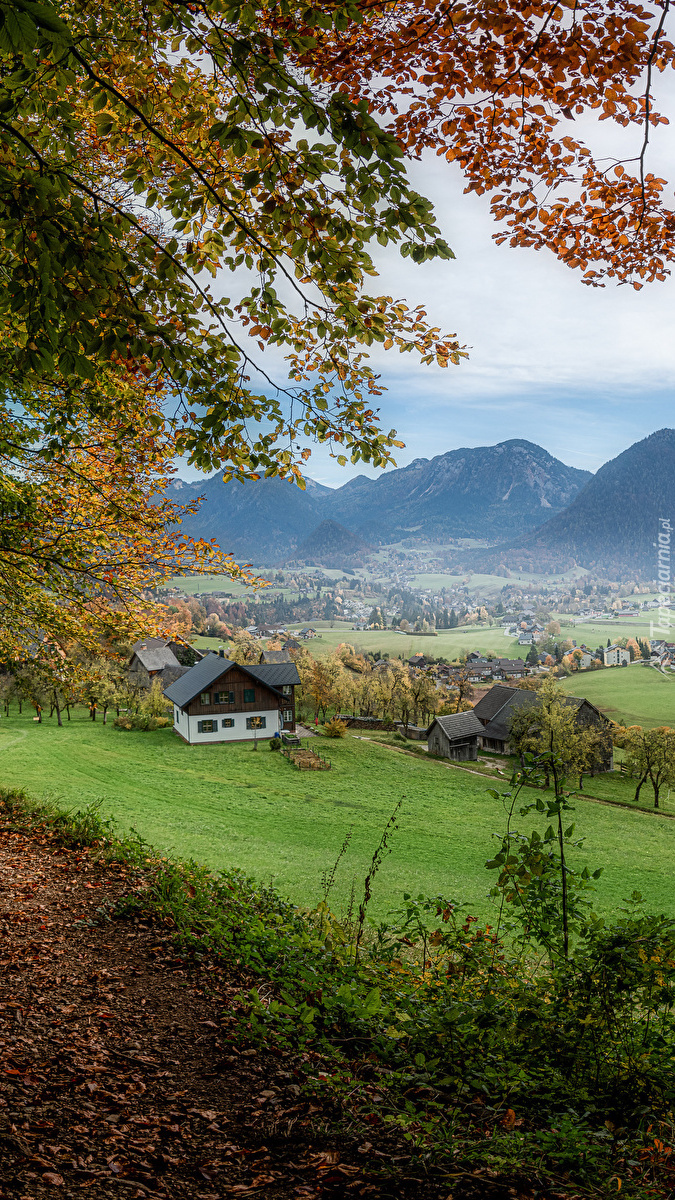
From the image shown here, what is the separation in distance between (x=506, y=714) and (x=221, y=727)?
22304 millimetres

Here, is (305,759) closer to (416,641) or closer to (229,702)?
(229,702)

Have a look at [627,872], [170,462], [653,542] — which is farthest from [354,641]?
[653,542]

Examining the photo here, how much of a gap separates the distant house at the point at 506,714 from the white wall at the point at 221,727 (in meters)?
16.2

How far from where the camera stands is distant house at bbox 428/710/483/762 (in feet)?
133

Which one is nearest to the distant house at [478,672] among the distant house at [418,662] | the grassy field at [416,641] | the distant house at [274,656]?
the distant house at [418,662]

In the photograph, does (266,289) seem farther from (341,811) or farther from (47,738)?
(47,738)

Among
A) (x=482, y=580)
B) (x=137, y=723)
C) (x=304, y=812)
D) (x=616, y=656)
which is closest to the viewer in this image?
A: (x=304, y=812)

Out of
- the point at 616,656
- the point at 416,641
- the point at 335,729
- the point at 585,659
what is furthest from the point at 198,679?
the point at 416,641

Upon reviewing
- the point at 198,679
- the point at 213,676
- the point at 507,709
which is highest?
the point at 213,676

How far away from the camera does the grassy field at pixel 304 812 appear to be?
14.8m

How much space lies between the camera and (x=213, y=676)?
36.9m

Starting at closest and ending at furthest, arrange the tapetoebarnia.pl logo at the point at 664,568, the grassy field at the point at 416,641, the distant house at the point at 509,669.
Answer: the distant house at the point at 509,669 < the grassy field at the point at 416,641 < the tapetoebarnia.pl logo at the point at 664,568

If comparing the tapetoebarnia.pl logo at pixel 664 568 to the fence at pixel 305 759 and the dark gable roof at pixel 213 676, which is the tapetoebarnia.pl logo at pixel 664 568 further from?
the fence at pixel 305 759

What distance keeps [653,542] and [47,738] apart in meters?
155
